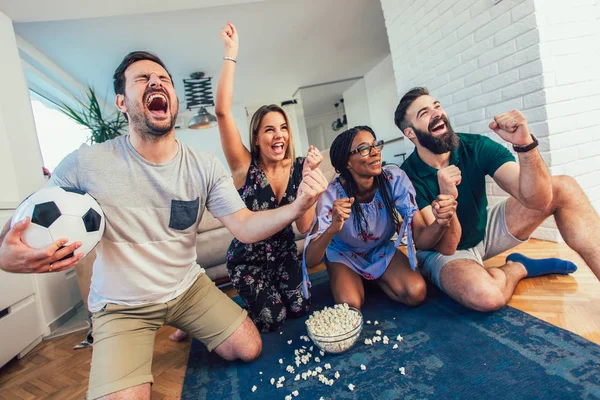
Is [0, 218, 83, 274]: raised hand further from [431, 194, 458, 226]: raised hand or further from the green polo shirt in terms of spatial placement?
the green polo shirt

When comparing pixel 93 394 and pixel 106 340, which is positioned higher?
pixel 106 340

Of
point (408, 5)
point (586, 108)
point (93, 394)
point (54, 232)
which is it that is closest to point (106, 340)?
point (93, 394)

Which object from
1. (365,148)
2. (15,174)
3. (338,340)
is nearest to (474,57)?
(365,148)

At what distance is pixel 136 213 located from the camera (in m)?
1.27

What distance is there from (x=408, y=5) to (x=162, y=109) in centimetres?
273

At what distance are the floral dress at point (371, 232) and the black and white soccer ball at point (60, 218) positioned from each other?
871mm

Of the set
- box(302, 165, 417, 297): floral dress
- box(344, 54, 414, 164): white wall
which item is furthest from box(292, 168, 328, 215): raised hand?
box(344, 54, 414, 164): white wall

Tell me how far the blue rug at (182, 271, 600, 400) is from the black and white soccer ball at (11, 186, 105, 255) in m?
0.78

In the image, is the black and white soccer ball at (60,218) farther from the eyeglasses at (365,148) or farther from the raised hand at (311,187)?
the eyeglasses at (365,148)

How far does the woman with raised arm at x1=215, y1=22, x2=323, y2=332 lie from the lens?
1.72 metres

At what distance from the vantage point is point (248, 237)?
4.38ft

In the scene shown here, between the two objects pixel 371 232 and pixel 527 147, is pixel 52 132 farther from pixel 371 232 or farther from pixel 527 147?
pixel 527 147

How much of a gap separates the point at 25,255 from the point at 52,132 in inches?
166

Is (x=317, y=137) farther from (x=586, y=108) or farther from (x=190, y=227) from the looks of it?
(x=190, y=227)
